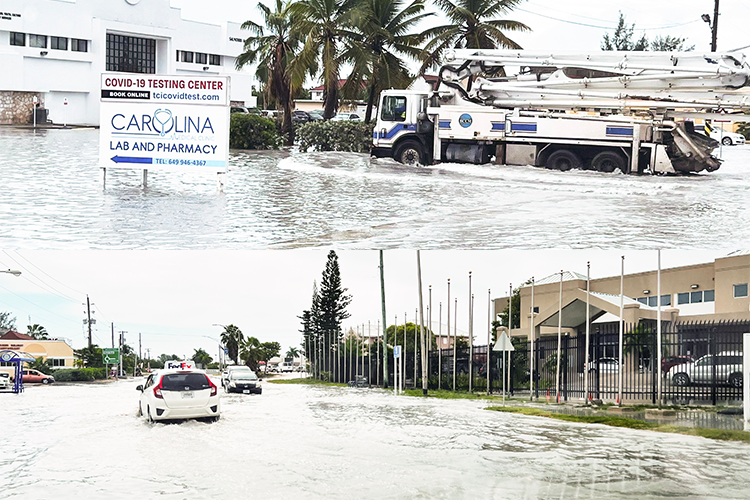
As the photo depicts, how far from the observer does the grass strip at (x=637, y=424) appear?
38.6 ft

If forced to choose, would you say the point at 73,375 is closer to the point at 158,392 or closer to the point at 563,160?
the point at 563,160

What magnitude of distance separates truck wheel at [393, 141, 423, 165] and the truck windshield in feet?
2.09

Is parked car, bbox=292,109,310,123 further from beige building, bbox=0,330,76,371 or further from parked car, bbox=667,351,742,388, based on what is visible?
beige building, bbox=0,330,76,371

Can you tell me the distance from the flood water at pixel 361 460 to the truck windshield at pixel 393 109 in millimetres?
7735

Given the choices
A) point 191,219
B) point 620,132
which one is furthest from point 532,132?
point 191,219

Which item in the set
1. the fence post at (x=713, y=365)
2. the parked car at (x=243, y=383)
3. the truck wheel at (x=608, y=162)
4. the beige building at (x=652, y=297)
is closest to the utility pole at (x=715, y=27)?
the truck wheel at (x=608, y=162)

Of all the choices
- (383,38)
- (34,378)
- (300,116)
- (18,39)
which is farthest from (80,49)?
(383,38)

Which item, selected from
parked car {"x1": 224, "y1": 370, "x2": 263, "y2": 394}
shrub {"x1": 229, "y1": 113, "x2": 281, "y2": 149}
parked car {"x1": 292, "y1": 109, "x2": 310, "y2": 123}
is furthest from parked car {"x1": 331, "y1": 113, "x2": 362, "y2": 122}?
parked car {"x1": 224, "y1": 370, "x2": 263, "y2": 394}

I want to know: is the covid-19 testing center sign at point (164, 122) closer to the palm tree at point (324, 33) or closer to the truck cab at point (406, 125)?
the palm tree at point (324, 33)

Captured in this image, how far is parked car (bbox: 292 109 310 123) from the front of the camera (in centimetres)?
2308

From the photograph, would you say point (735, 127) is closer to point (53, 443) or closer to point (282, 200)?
point (282, 200)

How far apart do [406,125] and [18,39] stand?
21.3 meters

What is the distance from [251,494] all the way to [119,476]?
5.53 ft

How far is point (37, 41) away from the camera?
35219 millimetres
